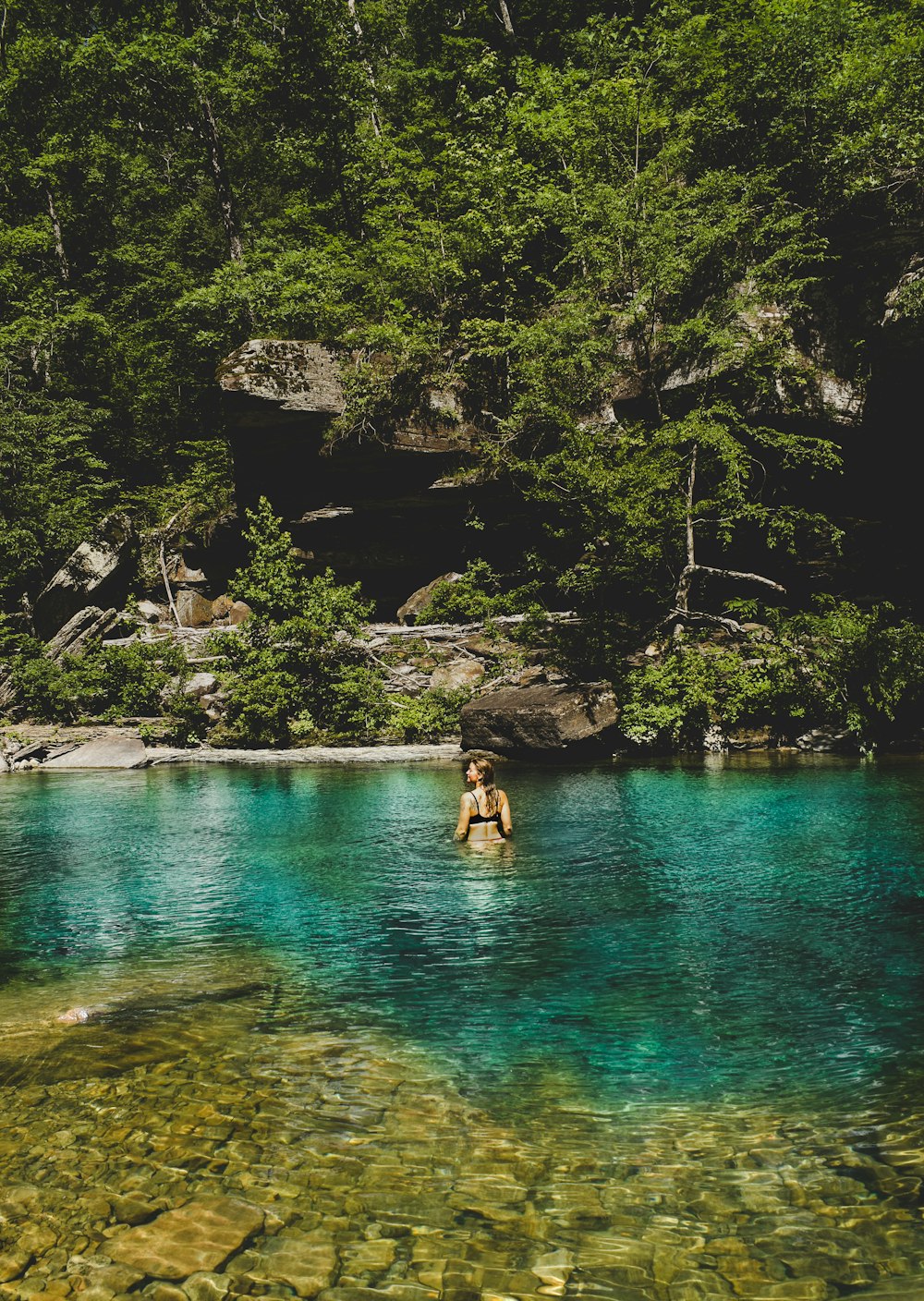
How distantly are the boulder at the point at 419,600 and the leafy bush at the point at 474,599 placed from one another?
169mm

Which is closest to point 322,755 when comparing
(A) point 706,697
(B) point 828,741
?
(A) point 706,697

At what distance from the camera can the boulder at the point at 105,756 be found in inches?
698

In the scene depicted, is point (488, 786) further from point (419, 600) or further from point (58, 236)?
point (58, 236)

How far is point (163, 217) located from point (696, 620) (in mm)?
30110

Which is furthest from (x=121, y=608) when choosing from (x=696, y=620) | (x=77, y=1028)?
(x=77, y=1028)

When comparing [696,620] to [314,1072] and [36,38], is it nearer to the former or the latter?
[314,1072]

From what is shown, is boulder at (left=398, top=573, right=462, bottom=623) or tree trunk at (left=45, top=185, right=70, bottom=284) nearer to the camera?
boulder at (left=398, top=573, right=462, bottom=623)

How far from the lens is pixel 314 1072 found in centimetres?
431

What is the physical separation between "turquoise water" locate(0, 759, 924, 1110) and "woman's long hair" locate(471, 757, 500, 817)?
0.55 m

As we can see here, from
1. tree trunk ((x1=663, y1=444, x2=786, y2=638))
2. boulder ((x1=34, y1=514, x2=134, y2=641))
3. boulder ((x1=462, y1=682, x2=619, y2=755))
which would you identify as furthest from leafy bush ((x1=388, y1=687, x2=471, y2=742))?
boulder ((x1=34, y1=514, x2=134, y2=641))

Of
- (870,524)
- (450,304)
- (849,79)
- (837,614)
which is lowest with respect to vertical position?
(837,614)

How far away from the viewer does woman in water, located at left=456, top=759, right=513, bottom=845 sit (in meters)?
9.50

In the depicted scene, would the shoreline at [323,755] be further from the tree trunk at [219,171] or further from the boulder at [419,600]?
the tree trunk at [219,171]

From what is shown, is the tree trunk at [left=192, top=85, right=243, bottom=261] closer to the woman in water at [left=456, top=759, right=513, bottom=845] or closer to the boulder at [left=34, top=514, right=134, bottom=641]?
the boulder at [left=34, top=514, right=134, bottom=641]
